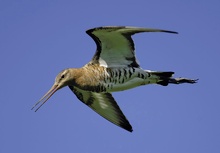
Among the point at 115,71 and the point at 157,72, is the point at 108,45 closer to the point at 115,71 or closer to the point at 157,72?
the point at 115,71

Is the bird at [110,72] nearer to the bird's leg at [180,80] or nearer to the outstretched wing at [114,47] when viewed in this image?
the outstretched wing at [114,47]

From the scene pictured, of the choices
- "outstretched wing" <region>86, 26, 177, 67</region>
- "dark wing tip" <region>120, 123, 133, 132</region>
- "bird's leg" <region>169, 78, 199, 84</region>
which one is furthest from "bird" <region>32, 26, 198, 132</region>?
"dark wing tip" <region>120, 123, 133, 132</region>

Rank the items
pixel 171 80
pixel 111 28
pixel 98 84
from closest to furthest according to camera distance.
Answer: pixel 111 28 → pixel 98 84 → pixel 171 80

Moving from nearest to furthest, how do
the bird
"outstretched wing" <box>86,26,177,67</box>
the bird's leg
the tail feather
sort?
"outstretched wing" <box>86,26,177,67</box> < the bird < the tail feather < the bird's leg

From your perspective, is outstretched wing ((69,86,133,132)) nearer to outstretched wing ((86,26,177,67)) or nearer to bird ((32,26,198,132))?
bird ((32,26,198,132))

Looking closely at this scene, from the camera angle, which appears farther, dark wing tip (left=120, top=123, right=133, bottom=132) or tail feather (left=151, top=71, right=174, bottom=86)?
dark wing tip (left=120, top=123, right=133, bottom=132)

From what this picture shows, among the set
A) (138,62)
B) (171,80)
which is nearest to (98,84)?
(138,62)
